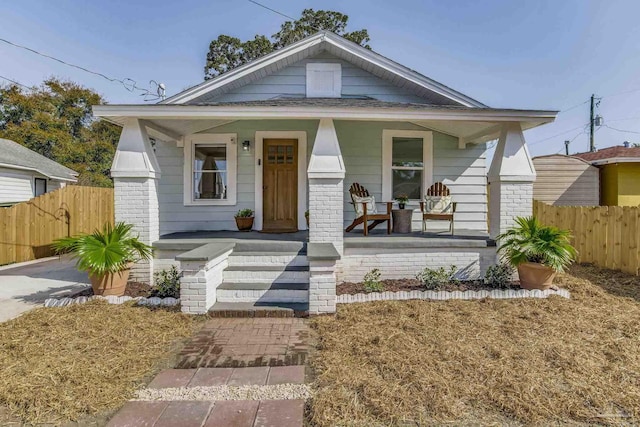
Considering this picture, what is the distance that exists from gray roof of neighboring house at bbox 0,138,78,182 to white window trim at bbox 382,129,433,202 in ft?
41.4

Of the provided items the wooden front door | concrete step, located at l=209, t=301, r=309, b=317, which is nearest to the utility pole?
the wooden front door

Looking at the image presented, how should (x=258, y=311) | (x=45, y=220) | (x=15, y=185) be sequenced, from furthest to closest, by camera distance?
1. (x=15, y=185)
2. (x=45, y=220)
3. (x=258, y=311)

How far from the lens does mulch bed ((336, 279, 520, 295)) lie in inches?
190

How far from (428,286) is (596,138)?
2252 cm

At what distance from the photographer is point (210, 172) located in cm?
716

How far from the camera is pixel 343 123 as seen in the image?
712 cm

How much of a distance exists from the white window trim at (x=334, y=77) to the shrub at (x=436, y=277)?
421 cm

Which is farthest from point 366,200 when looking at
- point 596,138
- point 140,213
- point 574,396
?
point 596,138

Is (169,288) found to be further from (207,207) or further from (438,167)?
(438,167)

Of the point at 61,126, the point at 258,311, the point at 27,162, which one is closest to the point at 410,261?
the point at 258,311

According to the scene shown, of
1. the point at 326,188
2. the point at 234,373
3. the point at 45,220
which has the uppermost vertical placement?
the point at 326,188

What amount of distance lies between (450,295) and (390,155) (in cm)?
347

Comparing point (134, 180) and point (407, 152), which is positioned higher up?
point (407, 152)

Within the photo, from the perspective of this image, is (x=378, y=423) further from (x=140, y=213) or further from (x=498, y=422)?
(x=140, y=213)
